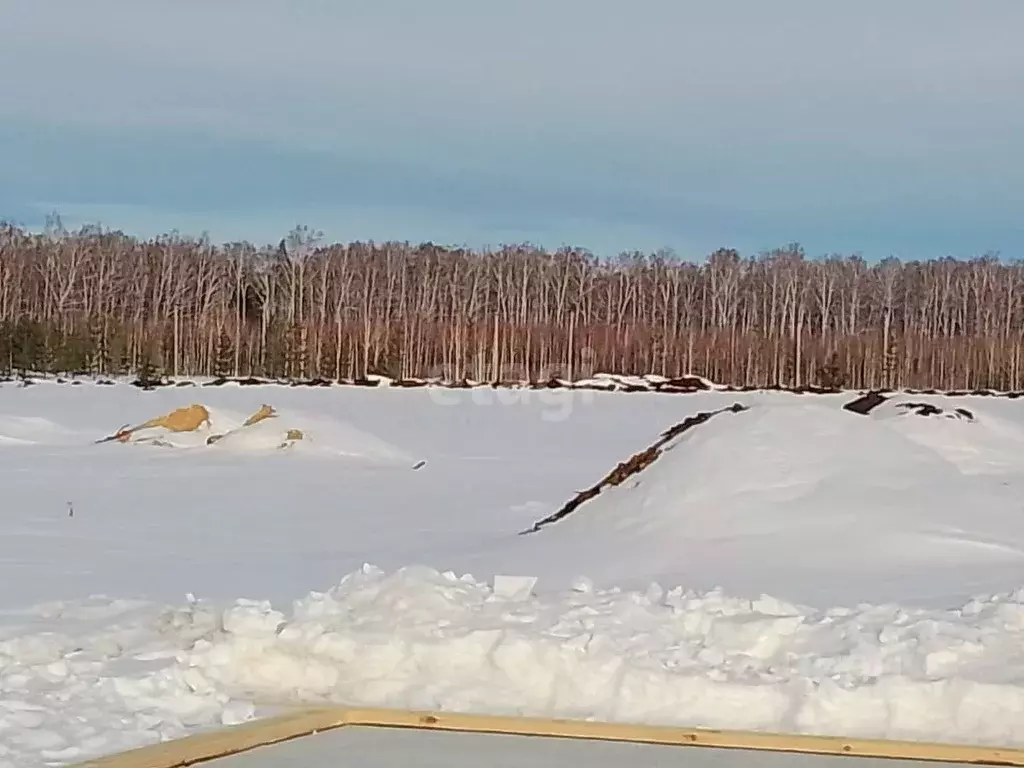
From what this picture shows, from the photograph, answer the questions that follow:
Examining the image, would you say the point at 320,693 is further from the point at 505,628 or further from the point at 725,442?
the point at 725,442

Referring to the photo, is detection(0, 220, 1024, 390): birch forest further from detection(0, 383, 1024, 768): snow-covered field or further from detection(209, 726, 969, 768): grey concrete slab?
detection(209, 726, 969, 768): grey concrete slab

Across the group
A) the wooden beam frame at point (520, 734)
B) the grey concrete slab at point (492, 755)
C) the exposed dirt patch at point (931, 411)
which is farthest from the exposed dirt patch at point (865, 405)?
the grey concrete slab at point (492, 755)

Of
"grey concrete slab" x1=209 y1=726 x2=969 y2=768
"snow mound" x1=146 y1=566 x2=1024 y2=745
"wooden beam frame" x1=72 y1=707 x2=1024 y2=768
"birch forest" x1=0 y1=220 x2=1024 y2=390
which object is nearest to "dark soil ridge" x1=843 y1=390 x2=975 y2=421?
"snow mound" x1=146 y1=566 x2=1024 y2=745

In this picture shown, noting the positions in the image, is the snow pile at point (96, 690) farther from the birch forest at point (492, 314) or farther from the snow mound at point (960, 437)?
the birch forest at point (492, 314)

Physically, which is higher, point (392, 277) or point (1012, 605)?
point (392, 277)

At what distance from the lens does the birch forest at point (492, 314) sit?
154 ft

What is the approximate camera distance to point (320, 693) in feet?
15.1

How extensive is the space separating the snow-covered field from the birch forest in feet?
104

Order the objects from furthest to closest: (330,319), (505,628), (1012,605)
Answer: (330,319) < (1012,605) < (505,628)

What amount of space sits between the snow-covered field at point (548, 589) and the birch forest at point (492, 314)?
31712mm

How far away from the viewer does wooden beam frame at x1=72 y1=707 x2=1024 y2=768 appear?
3.56 metres

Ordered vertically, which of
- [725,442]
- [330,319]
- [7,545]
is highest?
[330,319]

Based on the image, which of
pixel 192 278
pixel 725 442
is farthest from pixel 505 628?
pixel 192 278

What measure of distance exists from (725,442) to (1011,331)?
167 feet
